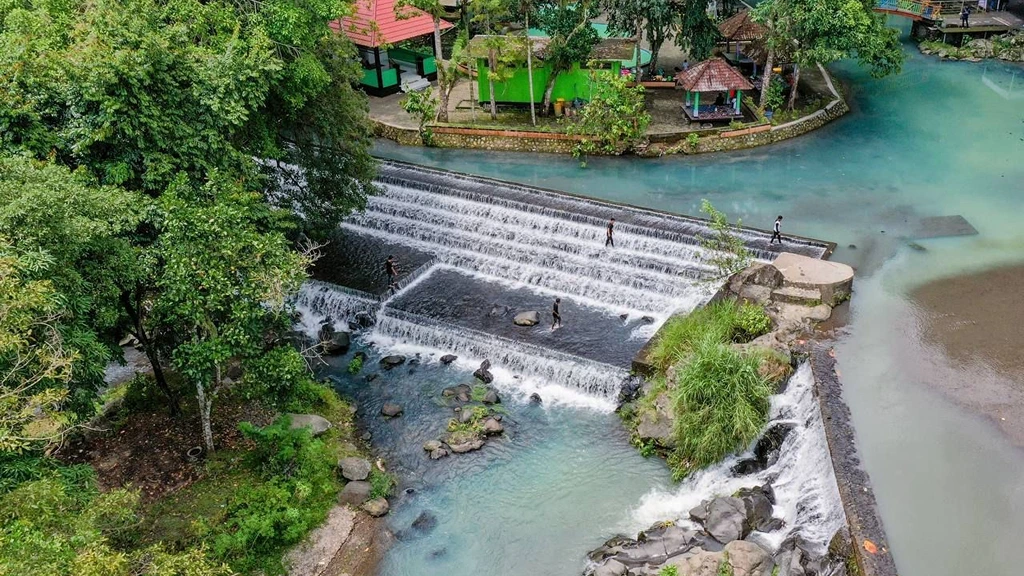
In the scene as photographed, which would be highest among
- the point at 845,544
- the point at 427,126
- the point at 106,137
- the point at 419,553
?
the point at 106,137

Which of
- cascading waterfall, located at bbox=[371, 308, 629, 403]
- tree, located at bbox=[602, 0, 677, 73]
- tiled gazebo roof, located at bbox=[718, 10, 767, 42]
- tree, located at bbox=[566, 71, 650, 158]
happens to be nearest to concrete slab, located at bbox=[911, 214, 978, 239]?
tree, located at bbox=[566, 71, 650, 158]

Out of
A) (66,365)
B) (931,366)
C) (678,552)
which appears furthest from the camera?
(931,366)

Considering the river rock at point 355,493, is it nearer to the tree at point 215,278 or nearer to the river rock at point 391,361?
the tree at point 215,278

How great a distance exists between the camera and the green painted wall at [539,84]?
120 feet

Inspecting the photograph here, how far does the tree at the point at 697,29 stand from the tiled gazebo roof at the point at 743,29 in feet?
5.83

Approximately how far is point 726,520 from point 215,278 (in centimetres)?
1215

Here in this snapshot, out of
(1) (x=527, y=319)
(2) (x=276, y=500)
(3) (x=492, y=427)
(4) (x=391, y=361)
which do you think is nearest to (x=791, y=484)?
(3) (x=492, y=427)

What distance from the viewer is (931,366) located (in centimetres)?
2011

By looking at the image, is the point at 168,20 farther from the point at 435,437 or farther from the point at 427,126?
the point at 427,126

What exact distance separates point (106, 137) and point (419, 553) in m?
11.9

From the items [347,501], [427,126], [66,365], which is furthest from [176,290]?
[427,126]

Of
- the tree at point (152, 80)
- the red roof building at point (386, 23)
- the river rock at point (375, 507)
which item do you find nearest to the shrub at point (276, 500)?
the river rock at point (375, 507)

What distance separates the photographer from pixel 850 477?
54.3 ft

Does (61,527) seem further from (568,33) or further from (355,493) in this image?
(568,33)
